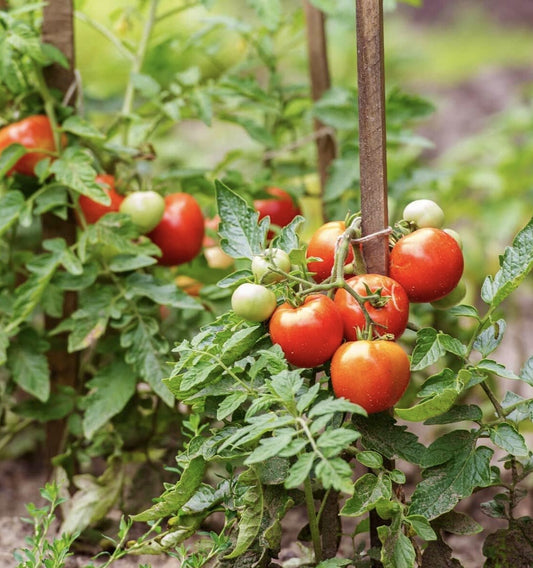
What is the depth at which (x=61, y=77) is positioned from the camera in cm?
136

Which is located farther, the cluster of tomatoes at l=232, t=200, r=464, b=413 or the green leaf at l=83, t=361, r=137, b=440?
the green leaf at l=83, t=361, r=137, b=440

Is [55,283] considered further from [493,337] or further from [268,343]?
[493,337]

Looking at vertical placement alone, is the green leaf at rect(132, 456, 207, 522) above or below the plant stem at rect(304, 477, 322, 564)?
above

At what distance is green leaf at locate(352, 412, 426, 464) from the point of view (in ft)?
2.94

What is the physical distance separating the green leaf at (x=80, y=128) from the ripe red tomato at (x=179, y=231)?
Answer: 174 millimetres

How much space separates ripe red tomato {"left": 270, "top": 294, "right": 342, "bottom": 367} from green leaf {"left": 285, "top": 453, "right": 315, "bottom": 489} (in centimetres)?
15

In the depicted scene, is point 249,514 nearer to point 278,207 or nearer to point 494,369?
point 494,369

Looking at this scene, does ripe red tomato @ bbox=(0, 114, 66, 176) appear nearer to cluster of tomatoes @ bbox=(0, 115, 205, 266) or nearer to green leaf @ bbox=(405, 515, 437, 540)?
cluster of tomatoes @ bbox=(0, 115, 205, 266)

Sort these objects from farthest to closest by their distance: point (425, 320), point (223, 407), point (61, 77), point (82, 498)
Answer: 1. point (425, 320)
2. point (61, 77)
3. point (82, 498)
4. point (223, 407)

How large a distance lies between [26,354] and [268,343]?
567 millimetres

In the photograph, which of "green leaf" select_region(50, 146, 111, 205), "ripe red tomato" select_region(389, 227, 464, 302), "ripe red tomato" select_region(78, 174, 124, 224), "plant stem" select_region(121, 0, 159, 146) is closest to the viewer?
"ripe red tomato" select_region(389, 227, 464, 302)

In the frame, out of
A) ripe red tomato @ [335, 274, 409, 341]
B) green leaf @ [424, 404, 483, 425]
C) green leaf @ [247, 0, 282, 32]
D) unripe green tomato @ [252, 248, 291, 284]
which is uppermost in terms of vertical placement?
green leaf @ [247, 0, 282, 32]

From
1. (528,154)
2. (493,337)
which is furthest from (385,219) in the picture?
(528,154)

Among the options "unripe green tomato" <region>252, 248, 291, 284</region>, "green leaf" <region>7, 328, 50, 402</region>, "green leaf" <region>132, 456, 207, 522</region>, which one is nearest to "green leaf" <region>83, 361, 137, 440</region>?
"green leaf" <region>7, 328, 50, 402</region>
